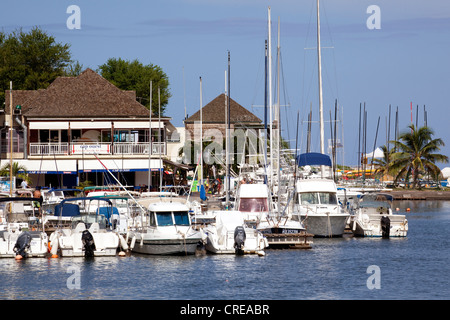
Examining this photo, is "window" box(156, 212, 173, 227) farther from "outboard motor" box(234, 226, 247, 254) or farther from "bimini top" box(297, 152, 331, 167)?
"bimini top" box(297, 152, 331, 167)

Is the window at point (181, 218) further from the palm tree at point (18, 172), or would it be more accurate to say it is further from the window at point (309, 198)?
the palm tree at point (18, 172)

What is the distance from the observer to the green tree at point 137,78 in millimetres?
102312

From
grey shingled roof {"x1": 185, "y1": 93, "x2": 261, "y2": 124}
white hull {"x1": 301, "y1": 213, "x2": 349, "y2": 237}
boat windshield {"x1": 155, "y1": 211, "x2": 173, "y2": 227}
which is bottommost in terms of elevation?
white hull {"x1": 301, "y1": 213, "x2": 349, "y2": 237}

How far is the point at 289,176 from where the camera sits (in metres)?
60.7

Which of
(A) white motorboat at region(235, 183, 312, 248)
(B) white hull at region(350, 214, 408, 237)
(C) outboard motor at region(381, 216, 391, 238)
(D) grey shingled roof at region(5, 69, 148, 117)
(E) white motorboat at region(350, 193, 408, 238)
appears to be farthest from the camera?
(D) grey shingled roof at region(5, 69, 148, 117)

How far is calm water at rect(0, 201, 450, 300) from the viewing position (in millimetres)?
30766

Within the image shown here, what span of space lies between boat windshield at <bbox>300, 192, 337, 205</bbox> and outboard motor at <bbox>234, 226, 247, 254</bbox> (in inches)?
386

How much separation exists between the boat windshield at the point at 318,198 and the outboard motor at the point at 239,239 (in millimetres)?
9815

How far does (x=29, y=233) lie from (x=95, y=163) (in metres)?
29.8

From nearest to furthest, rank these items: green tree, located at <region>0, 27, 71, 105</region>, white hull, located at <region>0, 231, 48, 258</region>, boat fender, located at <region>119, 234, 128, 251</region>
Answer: white hull, located at <region>0, 231, 48, 258</region>
boat fender, located at <region>119, 234, 128, 251</region>
green tree, located at <region>0, 27, 71, 105</region>

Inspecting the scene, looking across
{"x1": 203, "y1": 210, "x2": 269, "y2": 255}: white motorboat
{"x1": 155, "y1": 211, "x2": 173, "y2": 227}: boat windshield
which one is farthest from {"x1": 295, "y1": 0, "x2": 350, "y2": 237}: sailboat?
{"x1": 155, "y1": 211, "x2": 173, "y2": 227}: boat windshield

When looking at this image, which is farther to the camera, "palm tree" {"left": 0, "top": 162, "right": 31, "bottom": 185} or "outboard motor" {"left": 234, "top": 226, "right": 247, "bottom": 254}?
"palm tree" {"left": 0, "top": 162, "right": 31, "bottom": 185}

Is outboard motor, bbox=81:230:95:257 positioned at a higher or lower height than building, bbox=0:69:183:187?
lower
